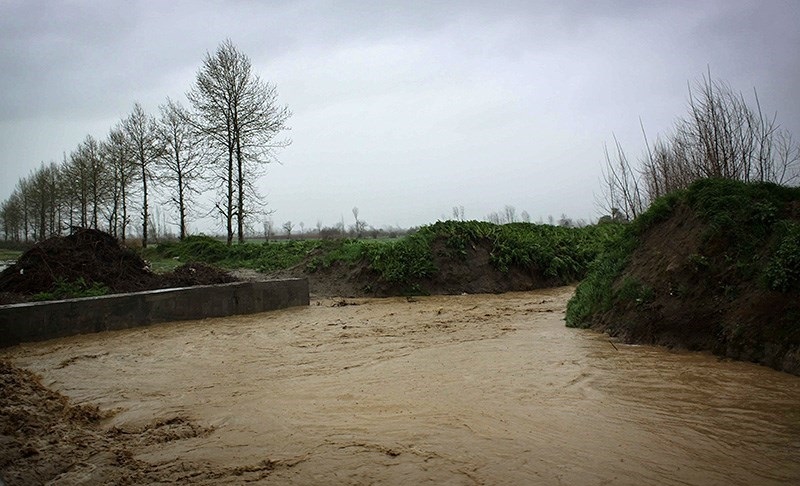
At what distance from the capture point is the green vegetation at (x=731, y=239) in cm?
636

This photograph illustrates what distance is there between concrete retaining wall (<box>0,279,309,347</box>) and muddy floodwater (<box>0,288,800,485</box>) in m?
0.42

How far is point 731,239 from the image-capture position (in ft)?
24.1

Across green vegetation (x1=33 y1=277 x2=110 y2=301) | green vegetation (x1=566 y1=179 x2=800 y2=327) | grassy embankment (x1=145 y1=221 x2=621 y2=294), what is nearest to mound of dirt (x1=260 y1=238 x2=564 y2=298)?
grassy embankment (x1=145 y1=221 x2=621 y2=294)

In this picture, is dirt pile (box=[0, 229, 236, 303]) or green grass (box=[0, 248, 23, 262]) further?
green grass (box=[0, 248, 23, 262])

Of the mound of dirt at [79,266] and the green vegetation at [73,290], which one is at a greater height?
the mound of dirt at [79,266]

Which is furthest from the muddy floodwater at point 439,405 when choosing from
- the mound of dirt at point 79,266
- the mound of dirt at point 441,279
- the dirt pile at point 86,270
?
the mound of dirt at point 441,279

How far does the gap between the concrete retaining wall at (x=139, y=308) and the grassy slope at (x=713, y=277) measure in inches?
264

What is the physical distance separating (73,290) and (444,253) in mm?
9610

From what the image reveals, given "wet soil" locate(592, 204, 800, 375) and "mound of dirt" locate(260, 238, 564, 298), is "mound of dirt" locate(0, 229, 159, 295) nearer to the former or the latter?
"mound of dirt" locate(260, 238, 564, 298)

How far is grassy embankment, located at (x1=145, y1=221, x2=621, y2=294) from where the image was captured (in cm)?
1546

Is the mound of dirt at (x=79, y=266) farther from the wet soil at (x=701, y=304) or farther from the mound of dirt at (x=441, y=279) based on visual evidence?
the wet soil at (x=701, y=304)

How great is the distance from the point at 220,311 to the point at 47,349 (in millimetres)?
3661

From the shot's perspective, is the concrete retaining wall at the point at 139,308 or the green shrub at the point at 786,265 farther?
the concrete retaining wall at the point at 139,308

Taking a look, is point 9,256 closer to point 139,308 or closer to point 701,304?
point 139,308
